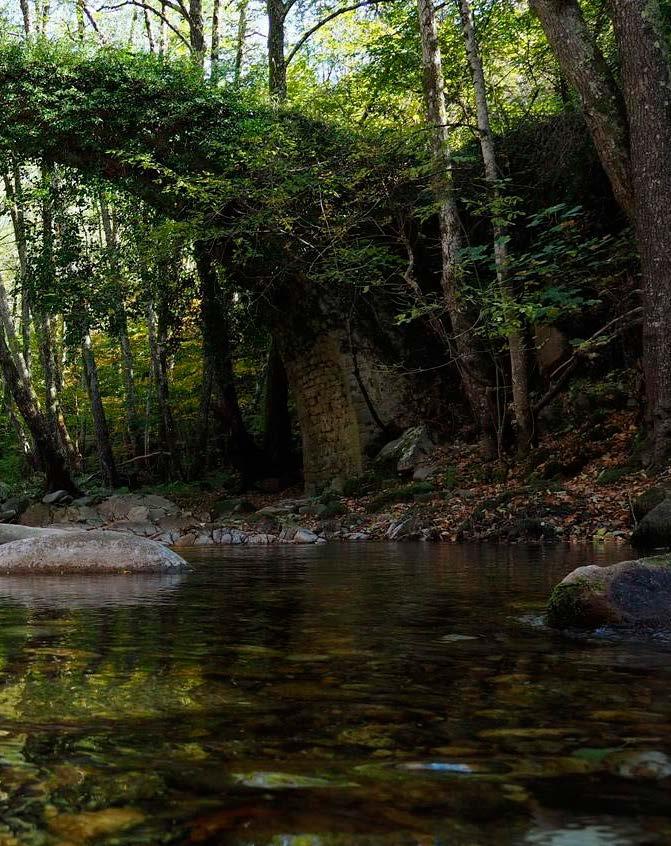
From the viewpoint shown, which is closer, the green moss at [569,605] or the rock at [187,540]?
the green moss at [569,605]

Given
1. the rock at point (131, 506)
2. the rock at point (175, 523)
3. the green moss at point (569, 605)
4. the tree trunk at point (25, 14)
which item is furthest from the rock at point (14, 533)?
the tree trunk at point (25, 14)

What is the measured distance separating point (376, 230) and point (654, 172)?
6.34 meters

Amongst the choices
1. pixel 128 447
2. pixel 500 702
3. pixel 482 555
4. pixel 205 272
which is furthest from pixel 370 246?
pixel 128 447

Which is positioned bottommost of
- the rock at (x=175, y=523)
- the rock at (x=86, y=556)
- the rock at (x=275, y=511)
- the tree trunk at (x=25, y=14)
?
the rock at (x=175, y=523)

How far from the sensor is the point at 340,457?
1571 cm

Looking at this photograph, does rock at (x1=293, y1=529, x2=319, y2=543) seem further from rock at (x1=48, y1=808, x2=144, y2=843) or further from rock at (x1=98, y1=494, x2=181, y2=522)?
rock at (x1=48, y1=808, x2=144, y2=843)

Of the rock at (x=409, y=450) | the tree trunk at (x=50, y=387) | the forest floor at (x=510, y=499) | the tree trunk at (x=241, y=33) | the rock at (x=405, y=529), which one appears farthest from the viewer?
the tree trunk at (x=241, y=33)

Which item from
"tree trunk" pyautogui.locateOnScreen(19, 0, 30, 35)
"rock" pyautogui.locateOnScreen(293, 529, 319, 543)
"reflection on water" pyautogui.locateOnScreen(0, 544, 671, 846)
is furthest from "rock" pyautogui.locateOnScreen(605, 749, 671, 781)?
"tree trunk" pyautogui.locateOnScreen(19, 0, 30, 35)

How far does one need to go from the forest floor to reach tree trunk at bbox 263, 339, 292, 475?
4.48m

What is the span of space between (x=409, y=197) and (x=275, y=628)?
37.3 ft

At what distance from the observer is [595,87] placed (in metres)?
9.91

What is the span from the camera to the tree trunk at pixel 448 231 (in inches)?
481

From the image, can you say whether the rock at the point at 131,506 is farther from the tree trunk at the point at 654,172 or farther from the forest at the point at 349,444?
the tree trunk at the point at 654,172

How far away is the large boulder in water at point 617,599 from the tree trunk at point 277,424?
15.8 m
